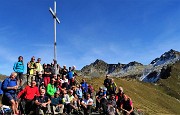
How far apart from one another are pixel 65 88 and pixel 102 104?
10.5 ft

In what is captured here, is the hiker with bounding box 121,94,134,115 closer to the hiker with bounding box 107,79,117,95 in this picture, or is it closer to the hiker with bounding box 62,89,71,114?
the hiker with bounding box 62,89,71,114

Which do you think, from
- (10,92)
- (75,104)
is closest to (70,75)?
(75,104)

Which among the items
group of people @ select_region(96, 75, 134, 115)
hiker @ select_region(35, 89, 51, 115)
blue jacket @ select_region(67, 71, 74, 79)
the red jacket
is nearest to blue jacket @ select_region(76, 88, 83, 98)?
group of people @ select_region(96, 75, 134, 115)

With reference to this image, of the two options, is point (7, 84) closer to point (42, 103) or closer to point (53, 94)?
point (42, 103)

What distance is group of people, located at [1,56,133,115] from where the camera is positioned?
20356mm

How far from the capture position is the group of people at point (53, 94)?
2036 cm

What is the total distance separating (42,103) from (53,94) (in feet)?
8.20

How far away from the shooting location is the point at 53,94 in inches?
939

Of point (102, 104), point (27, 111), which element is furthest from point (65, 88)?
point (27, 111)

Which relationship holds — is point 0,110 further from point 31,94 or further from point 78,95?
point 78,95

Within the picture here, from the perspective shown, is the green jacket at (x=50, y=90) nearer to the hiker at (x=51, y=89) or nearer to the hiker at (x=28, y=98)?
the hiker at (x=51, y=89)

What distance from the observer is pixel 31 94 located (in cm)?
2142

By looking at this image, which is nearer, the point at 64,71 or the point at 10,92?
the point at 10,92

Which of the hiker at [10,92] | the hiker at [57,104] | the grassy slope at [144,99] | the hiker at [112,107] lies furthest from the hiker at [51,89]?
the grassy slope at [144,99]
